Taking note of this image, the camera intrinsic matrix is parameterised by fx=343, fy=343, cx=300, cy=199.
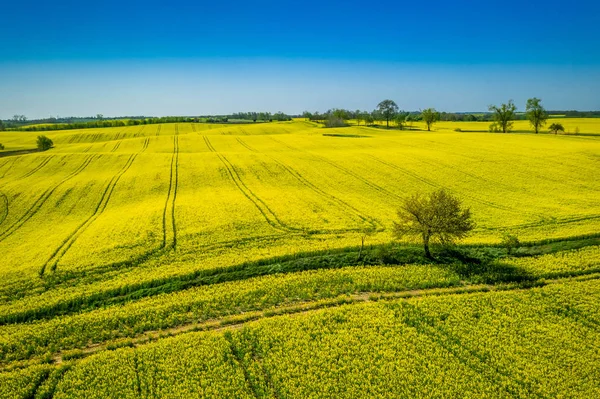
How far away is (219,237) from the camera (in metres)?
31.5

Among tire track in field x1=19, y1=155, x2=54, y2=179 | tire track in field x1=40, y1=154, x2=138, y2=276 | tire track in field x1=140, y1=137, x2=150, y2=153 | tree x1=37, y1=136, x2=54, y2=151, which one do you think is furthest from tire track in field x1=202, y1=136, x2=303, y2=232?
tree x1=37, y1=136, x2=54, y2=151

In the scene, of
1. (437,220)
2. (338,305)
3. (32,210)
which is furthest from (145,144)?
(338,305)

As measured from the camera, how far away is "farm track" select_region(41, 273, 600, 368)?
17.3 metres

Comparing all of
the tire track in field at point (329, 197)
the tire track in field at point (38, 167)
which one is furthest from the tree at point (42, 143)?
the tire track in field at point (329, 197)

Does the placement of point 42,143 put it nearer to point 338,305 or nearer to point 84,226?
point 84,226

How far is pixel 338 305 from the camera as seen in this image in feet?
70.8

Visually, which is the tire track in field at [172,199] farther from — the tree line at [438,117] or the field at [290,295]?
the tree line at [438,117]

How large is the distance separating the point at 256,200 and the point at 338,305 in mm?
23642

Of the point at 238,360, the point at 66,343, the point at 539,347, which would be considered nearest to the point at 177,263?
the point at 66,343

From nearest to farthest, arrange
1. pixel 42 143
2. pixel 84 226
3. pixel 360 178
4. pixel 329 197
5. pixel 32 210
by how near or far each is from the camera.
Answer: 1. pixel 84 226
2. pixel 32 210
3. pixel 329 197
4. pixel 360 178
5. pixel 42 143

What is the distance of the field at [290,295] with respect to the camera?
15570 millimetres

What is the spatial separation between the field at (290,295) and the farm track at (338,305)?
95 mm

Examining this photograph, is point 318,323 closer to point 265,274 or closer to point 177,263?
point 265,274

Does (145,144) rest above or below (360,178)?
above
